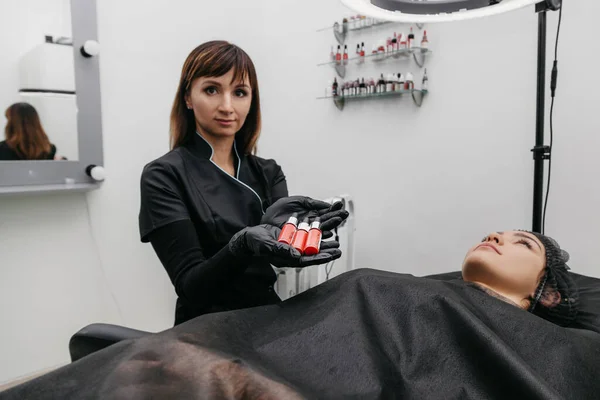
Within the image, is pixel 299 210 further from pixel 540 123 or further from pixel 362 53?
pixel 362 53

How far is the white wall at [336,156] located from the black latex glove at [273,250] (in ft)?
3.57

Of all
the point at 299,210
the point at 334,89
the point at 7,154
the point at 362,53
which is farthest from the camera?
the point at 334,89

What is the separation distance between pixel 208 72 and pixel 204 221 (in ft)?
1.24

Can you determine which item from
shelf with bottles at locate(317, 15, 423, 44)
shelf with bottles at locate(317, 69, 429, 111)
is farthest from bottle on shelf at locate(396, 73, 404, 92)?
shelf with bottles at locate(317, 15, 423, 44)

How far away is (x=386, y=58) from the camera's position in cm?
201

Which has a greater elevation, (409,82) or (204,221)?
(409,82)

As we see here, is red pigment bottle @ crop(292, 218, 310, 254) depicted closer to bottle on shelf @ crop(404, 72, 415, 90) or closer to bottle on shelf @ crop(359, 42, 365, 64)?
bottle on shelf @ crop(404, 72, 415, 90)

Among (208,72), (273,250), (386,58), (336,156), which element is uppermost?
(386,58)

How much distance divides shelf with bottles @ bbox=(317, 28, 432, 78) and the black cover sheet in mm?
1155

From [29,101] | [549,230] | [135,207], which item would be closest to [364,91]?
[549,230]

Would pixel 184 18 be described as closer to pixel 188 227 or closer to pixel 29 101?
pixel 29 101

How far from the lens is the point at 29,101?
1728 mm

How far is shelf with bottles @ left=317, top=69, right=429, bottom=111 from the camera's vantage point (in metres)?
1.92

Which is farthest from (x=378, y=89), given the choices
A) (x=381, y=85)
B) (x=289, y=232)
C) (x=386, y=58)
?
(x=289, y=232)
